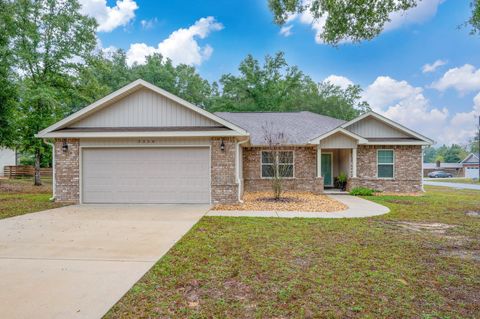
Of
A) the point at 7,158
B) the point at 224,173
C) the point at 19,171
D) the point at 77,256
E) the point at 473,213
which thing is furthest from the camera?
the point at 7,158

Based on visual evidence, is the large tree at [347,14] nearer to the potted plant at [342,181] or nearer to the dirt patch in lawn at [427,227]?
the dirt patch in lawn at [427,227]

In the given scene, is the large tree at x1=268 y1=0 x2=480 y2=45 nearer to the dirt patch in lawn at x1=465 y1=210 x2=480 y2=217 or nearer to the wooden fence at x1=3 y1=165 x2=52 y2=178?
the dirt patch in lawn at x1=465 y1=210 x2=480 y2=217

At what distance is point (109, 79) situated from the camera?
111ft

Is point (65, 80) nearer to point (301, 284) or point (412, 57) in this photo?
point (301, 284)

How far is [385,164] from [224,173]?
373 inches

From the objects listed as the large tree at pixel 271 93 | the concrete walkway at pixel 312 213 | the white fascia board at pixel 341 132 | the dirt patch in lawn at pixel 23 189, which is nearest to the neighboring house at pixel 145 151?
the concrete walkway at pixel 312 213

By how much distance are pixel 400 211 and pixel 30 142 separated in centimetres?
2145

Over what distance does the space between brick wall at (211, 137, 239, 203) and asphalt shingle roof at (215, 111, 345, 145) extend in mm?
4049

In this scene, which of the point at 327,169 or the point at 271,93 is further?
the point at 271,93

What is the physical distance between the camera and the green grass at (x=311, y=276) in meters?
3.10

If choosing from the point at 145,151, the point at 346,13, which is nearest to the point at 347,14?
the point at 346,13

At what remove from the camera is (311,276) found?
3.98m

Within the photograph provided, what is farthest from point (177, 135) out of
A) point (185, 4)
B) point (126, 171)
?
point (185, 4)

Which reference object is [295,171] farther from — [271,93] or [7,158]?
[7,158]
